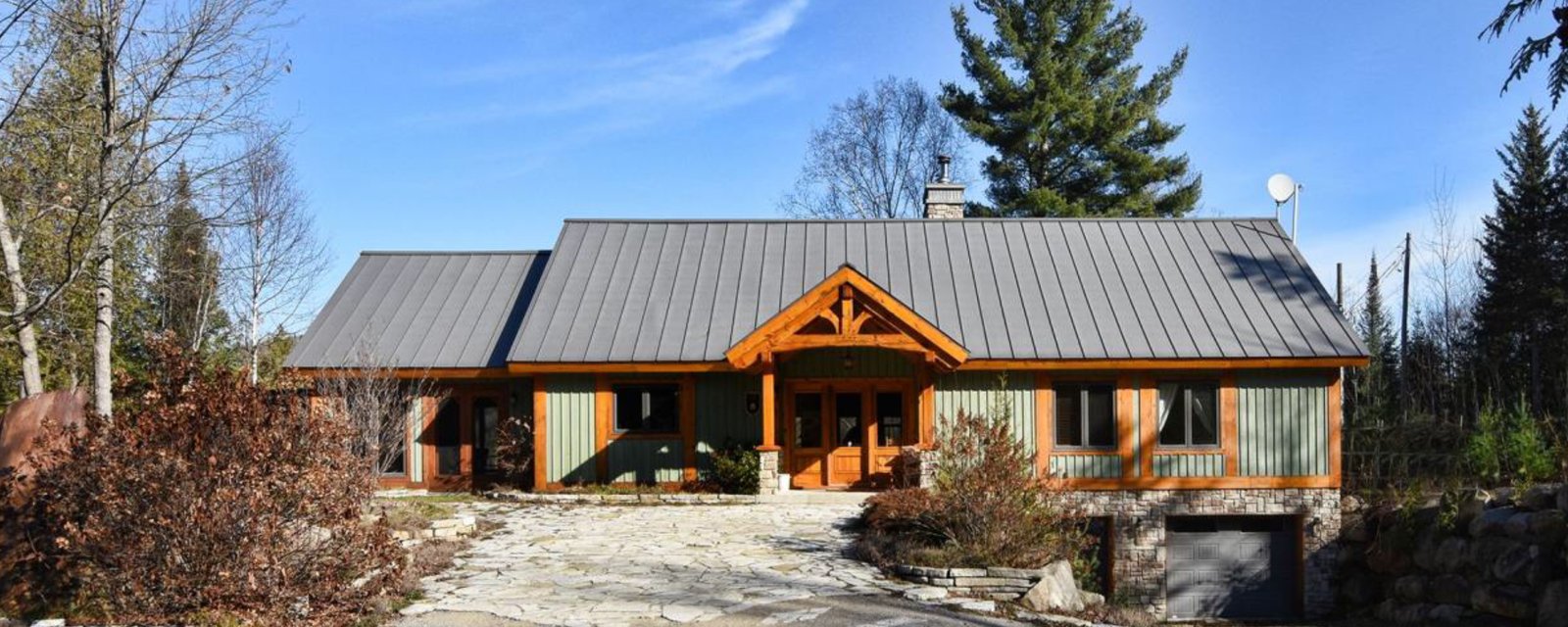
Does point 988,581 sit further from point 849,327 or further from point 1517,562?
point 1517,562

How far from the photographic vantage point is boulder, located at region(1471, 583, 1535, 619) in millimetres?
13000

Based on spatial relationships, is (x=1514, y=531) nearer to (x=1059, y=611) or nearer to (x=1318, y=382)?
(x=1318, y=382)

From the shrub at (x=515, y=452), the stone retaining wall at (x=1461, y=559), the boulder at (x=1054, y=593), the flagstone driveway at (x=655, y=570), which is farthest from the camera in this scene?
the shrub at (x=515, y=452)

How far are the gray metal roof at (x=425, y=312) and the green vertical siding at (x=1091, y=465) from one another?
32.3 feet

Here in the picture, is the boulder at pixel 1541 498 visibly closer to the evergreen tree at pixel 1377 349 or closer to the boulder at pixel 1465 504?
the boulder at pixel 1465 504

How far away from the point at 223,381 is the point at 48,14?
4.86 meters

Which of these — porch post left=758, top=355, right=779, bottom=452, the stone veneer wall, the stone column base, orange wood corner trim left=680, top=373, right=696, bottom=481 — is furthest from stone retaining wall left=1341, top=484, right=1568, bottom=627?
orange wood corner trim left=680, top=373, right=696, bottom=481

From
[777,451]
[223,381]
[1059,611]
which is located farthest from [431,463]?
[1059,611]

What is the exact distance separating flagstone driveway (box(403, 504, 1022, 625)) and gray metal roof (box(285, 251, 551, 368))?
14.7 ft

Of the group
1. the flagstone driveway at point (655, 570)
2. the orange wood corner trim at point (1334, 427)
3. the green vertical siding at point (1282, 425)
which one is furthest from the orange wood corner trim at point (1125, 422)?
the flagstone driveway at point (655, 570)

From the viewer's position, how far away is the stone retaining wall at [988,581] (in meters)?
10.7

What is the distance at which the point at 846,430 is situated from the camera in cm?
1881

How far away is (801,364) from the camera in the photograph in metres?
18.5

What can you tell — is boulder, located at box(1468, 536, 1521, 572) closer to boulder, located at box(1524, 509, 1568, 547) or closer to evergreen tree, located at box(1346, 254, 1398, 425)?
boulder, located at box(1524, 509, 1568, 547)
